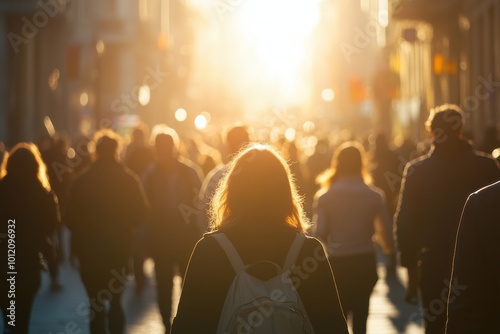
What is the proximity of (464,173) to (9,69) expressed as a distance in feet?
101

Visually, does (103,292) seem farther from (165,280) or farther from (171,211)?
(171,211)

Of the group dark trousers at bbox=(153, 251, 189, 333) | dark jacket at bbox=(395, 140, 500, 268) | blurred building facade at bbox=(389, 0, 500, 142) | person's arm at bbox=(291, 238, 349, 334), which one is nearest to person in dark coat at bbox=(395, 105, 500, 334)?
dark jacket at bbox=(395, 140, 500, 268)

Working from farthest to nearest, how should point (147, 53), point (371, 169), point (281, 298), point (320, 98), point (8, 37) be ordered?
Answer: point (320, 98) < point (147, 53) < point (8, 37) < point (371, 169) < point (281, 298)

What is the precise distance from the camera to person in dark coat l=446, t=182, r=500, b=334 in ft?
14.2

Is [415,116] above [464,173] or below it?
below

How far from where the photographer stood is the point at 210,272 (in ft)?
16.0

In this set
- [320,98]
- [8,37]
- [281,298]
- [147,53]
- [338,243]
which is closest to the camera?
[281,298]

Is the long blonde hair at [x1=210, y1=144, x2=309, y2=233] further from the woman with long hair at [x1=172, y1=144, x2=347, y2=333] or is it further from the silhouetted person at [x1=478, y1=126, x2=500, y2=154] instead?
the silhouetted person at [x1=478, y1=126, x2=500, y2=154]

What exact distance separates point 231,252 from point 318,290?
37 centimetres

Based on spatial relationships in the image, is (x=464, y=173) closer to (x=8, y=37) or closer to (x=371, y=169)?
(x=371, y=169)

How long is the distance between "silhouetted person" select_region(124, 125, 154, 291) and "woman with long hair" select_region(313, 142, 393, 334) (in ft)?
17.3

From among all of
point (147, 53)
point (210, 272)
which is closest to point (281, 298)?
point (210, 272)

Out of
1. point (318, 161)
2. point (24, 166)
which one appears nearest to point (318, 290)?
point (24, 166)

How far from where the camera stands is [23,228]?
32.7ft
